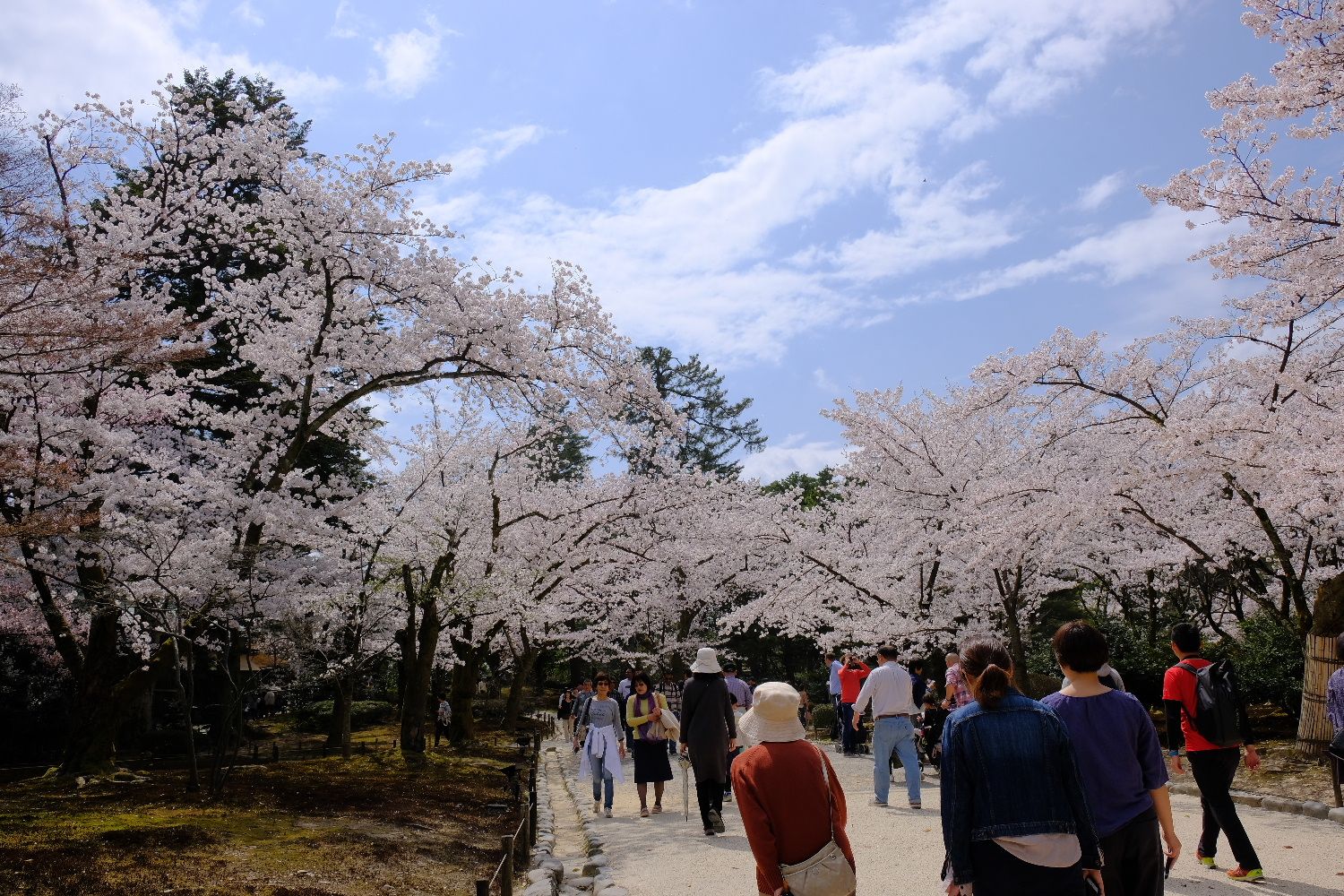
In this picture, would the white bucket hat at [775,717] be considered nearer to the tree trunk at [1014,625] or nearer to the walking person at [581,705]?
the walking person at [581,705]

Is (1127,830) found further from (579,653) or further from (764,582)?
(579,653)

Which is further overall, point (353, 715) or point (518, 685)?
point (353, 715)

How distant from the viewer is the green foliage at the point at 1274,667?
11719 millimetres

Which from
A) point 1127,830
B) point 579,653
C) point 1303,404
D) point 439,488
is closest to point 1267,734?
point 1303,404

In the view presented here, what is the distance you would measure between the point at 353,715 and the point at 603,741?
62.2ft

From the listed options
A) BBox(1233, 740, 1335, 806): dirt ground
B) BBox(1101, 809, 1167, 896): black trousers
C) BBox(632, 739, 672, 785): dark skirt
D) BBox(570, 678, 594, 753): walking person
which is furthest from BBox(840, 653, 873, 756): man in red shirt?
BBox(1101, 809, 1167, 896): black trousers

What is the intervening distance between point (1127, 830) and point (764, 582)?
21421mm

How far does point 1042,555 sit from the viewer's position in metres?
13.1

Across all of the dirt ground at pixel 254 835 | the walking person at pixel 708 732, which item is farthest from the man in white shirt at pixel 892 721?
the dirt ground at pixel 254 835

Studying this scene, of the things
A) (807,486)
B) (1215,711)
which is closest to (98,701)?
(1215,711)

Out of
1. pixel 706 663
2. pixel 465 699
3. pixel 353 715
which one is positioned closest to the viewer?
pixel 706 663

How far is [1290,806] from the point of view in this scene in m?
7.36

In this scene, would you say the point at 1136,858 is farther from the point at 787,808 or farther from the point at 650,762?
the point at 650,762

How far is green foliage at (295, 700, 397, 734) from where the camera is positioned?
24453mm
